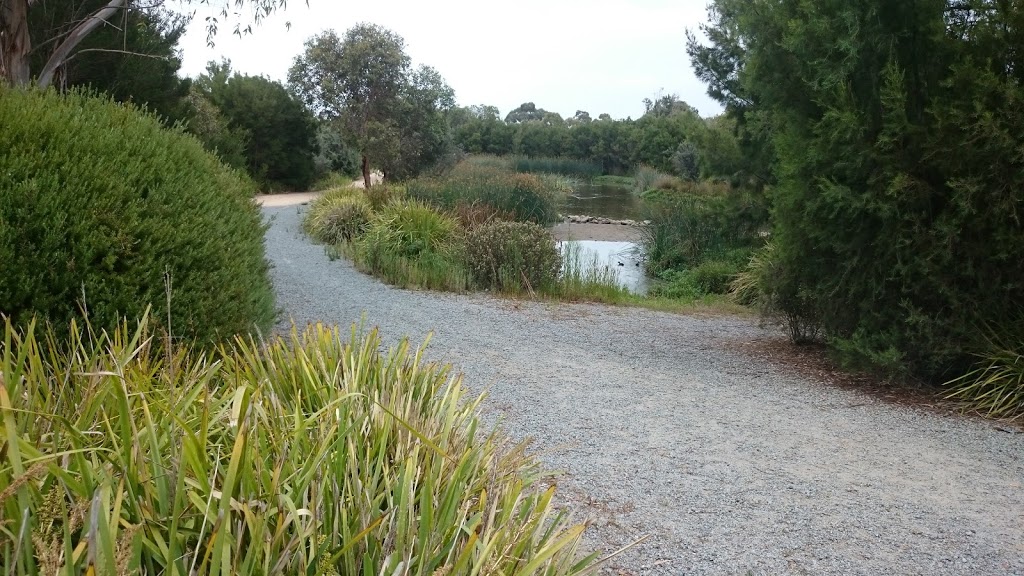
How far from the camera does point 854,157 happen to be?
586cm

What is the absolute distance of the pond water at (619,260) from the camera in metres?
14.1

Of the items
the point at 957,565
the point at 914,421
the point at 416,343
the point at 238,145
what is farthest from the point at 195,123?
the point at 957,565

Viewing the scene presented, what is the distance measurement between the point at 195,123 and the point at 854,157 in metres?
18.0

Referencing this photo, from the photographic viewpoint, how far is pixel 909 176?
5.67 meters

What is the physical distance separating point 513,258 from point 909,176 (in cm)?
598

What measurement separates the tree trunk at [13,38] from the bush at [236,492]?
6.45m

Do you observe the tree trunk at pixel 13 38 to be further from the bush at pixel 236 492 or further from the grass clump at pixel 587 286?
the grass clump at pixel 587 286

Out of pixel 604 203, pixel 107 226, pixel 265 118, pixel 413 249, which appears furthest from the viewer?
pixel 604 203

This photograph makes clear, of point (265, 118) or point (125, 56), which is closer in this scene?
point (125, 56)

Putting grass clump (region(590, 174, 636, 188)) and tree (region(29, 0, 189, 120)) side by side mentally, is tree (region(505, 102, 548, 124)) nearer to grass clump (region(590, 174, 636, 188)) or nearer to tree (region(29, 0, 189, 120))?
grass clump (region(590, 174, 636, 188))

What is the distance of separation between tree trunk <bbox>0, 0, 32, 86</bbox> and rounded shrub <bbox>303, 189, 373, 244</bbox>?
7.43 metres

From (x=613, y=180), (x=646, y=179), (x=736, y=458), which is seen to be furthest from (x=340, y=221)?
(x=613, y=180)

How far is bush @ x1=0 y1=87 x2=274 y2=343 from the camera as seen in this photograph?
153 inches

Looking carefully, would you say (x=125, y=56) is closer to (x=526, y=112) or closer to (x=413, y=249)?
(x=413, y=249)
